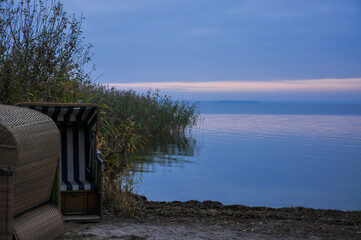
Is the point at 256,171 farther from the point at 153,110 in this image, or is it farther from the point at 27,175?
the point at 27,175

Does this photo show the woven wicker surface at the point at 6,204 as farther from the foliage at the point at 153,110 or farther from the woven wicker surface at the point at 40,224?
the foliage at the point at 153,110

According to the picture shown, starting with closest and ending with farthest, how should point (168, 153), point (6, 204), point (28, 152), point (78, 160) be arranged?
point (6, 204) < point (28, 152) < point (78, 160) < point (168, 153)

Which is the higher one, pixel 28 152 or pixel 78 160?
pixel 28 152

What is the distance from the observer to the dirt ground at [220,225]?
4.72 m

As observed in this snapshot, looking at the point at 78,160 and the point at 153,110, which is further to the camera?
the point at 153,110

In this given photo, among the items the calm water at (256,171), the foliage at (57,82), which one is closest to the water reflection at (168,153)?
the calm water at (256,171)

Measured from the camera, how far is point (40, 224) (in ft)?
13.0

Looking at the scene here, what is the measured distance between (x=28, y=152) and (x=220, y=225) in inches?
103

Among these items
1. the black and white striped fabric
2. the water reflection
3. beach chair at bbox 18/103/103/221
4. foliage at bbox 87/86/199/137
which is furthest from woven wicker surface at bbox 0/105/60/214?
foliage at bbox 87/86/199/137

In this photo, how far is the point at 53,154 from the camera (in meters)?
4.04

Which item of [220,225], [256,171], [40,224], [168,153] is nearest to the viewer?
[40,224]

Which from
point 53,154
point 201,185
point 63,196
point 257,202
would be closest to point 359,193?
point 257,202

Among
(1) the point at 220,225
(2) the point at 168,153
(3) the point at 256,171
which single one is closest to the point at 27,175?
(1) the point at 220,225

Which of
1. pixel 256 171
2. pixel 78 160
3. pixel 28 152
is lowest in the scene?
pixel 256 171
